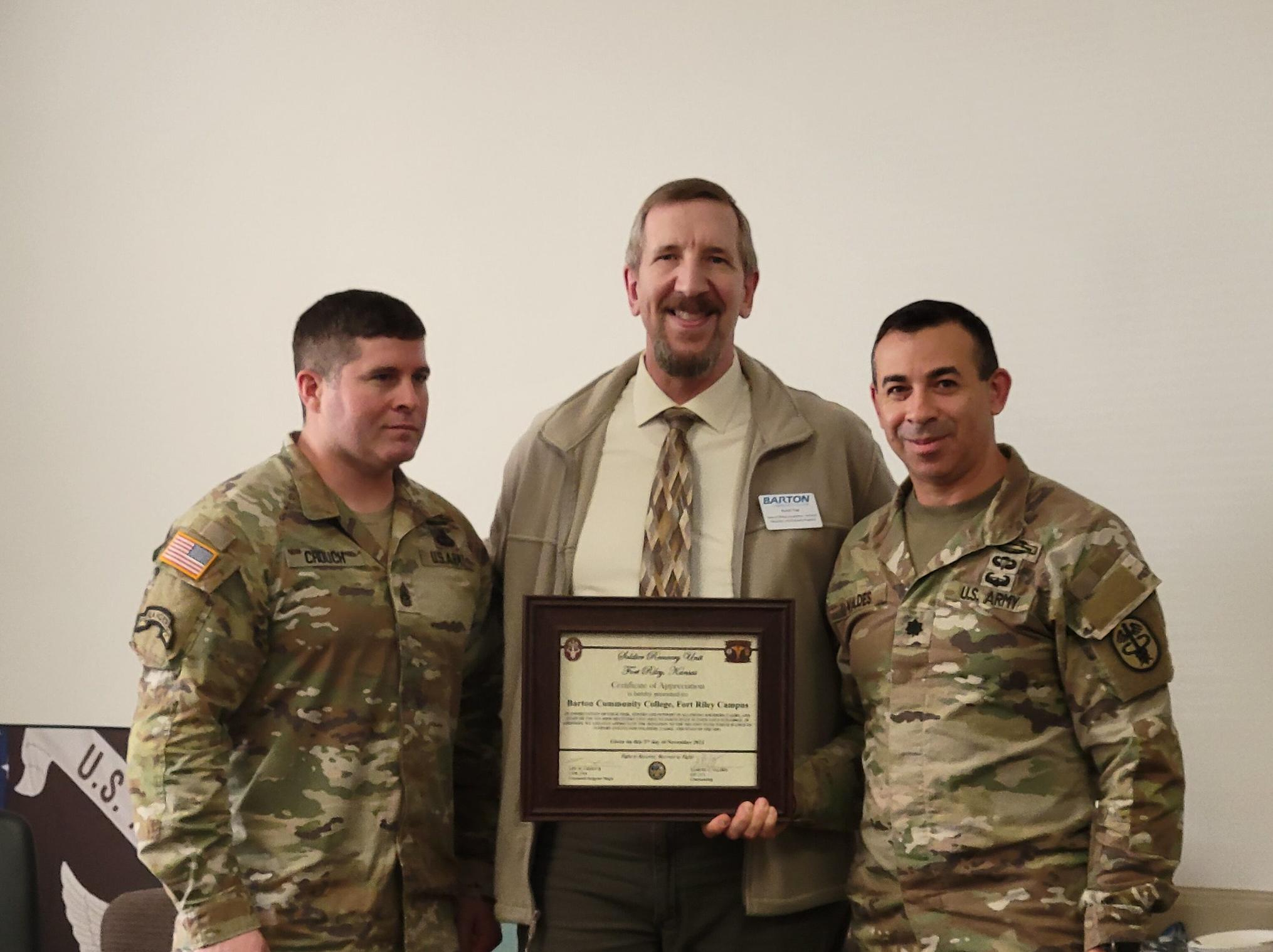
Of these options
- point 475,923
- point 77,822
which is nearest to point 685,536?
point 475,923

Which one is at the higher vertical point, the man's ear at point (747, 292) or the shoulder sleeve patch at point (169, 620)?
the man's ear at point (747, 292)

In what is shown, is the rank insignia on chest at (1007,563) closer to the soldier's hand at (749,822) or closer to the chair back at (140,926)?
the soldier's hand at (749,822)

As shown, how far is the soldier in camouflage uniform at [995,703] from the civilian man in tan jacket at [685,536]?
0.17m

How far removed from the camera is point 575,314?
384 cm

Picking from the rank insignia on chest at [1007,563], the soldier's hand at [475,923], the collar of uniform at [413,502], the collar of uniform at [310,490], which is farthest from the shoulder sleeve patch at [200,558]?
the rank insignia on chest at [1007,563]

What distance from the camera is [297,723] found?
246cm

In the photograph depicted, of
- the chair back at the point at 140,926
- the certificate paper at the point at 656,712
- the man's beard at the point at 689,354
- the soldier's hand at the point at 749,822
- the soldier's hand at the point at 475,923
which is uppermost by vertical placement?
the man's beard at the point at 689,354

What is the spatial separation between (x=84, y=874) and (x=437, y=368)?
1.92 metres

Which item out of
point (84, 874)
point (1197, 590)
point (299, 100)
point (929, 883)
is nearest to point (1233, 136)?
point (1197, 590)

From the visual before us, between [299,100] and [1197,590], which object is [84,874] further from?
[1197,590]

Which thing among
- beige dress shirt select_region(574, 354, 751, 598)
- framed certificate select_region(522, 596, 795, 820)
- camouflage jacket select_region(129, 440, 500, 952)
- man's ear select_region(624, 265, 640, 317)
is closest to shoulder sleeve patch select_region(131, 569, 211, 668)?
camouflage jacket select_region(129, 440, 500, 952)

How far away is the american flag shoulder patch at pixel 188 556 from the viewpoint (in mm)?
2391

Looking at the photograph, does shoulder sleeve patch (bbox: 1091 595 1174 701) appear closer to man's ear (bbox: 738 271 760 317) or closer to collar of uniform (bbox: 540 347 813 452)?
collar of uniform (bbox: 540 347 813 452)

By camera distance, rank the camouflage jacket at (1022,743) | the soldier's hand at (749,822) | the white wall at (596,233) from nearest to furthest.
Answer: the camouflage jacket at (1022,743) < the soldier's hand at (749,822) < the white wall at (596,233)
